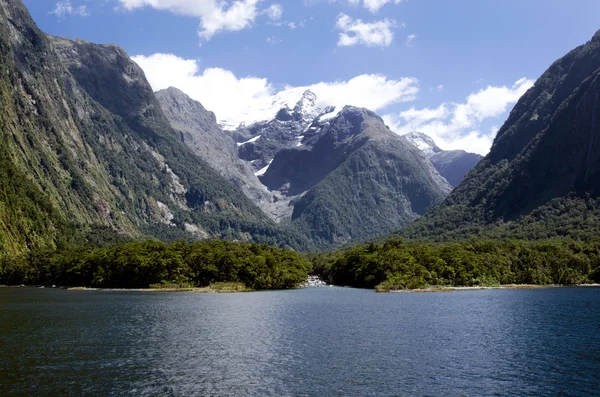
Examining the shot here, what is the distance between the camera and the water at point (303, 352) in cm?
5319

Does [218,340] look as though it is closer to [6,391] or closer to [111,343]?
[111,343]

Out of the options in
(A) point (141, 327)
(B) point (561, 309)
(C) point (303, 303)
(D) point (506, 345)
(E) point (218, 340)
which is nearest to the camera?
(D) point (506, 345)

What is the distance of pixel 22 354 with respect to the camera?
66500 millimetres

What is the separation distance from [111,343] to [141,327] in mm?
16921

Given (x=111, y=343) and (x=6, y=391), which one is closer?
(x=6, y=391)

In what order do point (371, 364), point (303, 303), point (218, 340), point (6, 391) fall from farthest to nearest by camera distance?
point (303, 303)
point (218, 340)
point (371, 364)
point (6, 391)

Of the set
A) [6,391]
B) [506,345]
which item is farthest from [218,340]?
[506,345]

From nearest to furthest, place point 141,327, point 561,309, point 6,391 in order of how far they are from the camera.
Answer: point 6,391 → point 141,327 → point 561,309

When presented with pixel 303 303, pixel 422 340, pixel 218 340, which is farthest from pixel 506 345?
pixel 303 303

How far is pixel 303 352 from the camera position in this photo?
71.1 meters

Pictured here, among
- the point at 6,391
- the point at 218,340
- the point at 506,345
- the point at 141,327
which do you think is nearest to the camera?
the point at 6,391

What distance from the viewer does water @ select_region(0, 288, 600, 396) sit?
5319 centimetres

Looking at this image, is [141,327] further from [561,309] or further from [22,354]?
[561,309]

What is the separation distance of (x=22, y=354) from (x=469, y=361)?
55.8 m
